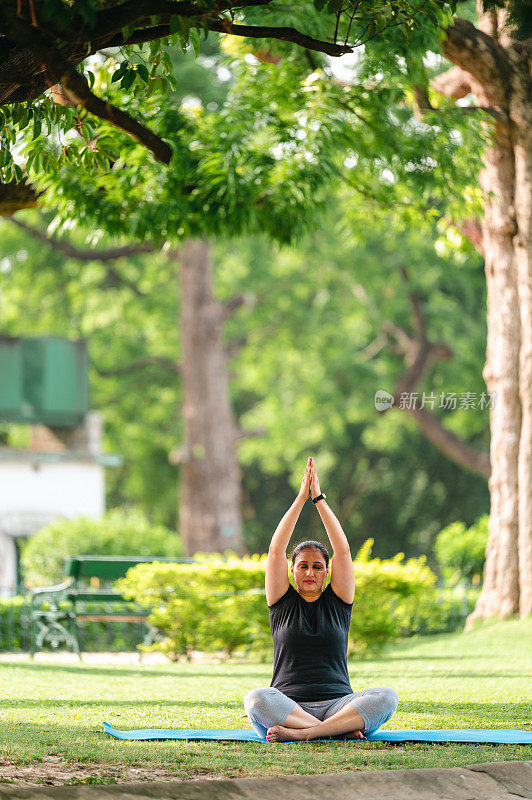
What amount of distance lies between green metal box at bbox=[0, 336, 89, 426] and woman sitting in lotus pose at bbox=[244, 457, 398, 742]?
19.7 meters

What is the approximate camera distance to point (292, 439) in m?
34.2

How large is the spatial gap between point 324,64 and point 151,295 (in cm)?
2058

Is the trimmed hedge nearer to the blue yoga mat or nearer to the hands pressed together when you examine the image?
the hands pressed together

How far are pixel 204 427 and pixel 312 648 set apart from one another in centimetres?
2014

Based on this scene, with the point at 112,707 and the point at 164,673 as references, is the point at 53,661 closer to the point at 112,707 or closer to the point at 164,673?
the point at 164,673

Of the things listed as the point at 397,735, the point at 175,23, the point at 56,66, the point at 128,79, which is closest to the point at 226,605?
the point at 397,735

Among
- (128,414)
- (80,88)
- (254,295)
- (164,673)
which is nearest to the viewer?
(80,88)

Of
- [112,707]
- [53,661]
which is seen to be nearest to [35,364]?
[53,661]

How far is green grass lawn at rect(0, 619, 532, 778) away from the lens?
224 inches

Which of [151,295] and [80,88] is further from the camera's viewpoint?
[151,295]

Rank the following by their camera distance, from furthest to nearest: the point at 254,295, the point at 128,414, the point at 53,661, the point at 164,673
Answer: the point at 128,414 → the point at 254,295 → the point at 53,661 → the point at 164,673

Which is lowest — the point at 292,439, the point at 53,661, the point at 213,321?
the point at 53,661

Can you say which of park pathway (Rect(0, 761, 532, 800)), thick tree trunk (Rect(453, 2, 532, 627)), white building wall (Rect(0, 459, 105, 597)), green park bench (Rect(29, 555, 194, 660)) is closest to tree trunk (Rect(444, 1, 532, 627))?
thick tree trunk (Rect(453, 2, 532, 627))

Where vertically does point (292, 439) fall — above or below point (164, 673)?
above
